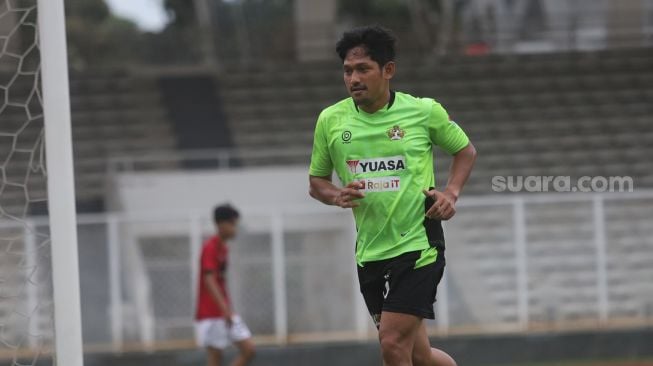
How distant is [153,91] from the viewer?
19.2 meters

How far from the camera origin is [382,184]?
5.18 metres

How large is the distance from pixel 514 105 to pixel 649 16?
2402 mm

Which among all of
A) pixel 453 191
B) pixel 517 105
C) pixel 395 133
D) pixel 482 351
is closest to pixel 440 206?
pixel 453 191

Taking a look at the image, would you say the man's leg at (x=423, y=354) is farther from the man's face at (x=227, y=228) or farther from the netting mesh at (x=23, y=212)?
the man's face at (x=227, y=228)

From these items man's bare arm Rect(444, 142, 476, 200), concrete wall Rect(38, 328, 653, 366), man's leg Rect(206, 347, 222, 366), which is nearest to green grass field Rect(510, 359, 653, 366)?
concrete wall Rect(38, 328, 653, 366)

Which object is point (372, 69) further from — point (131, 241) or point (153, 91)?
point (153, 91)

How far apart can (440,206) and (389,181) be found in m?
0.26

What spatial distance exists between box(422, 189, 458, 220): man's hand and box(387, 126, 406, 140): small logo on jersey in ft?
0.90

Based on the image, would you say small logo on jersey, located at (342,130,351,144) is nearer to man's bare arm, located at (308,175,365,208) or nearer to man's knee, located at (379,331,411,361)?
man's bare arm, located at (308,175,365,208)

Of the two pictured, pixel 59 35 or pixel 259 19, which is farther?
pixel 259 19

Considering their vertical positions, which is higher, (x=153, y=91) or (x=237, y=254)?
(x=153, y=91)

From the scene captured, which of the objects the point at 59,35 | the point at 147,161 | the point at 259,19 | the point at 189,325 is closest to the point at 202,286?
the point at 189,325

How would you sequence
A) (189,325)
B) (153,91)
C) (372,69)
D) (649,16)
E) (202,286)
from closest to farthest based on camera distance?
(372,69) → (202,286) → (189,325) → (649,16) → (153,91)

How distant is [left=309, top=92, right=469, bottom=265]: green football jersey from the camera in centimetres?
518
